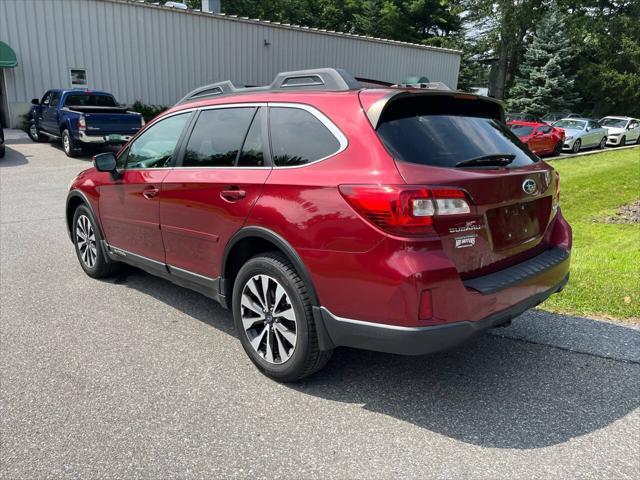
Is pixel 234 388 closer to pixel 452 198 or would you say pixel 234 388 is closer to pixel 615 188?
pixel 452 198

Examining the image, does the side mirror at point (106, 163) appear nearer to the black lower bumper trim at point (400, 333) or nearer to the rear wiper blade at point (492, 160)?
the black lower bumper trim at point (400, 333)

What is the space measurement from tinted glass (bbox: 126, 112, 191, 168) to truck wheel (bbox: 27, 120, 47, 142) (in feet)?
50.2

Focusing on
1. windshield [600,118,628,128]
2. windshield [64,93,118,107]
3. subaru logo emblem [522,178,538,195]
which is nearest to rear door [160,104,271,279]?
subaru logo emblem [522,178,538,195]

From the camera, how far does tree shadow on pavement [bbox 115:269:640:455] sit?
2.95 metres

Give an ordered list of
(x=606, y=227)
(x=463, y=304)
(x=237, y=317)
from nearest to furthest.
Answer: (x=463, y=304)
(x=237, y=317)
(x=606, y=227)

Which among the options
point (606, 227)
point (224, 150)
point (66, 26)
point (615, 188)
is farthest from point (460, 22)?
point (224, 150)

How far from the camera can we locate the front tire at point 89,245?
5.28 metres

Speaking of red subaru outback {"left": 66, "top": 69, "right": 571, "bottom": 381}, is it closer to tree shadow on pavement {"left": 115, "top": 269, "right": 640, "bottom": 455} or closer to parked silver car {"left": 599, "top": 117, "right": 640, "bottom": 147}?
tree shadow on pavement {"left": 115, "top": 269, "right": 640, "bottom": 455}

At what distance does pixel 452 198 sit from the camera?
2779 mm

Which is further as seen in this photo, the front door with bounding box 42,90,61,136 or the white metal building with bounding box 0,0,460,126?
the white metal building with bounding box 0,0,460,126

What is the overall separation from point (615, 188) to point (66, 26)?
19149 millimetres

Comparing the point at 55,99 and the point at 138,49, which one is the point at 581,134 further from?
Answer: the point at 55,99

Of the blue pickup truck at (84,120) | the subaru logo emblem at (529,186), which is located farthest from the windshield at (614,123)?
the subaru logo emblem at (529,186)

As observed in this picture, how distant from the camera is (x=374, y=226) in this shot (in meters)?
2.74
